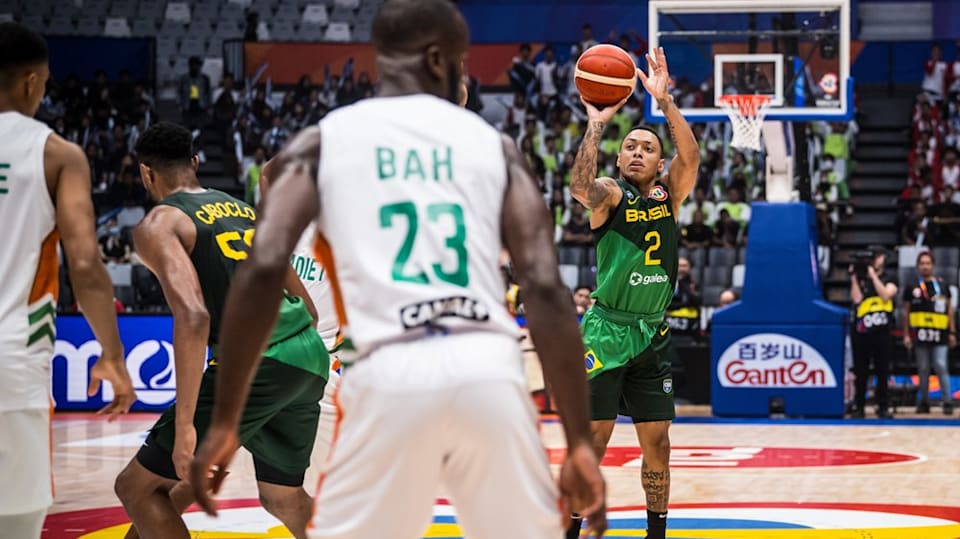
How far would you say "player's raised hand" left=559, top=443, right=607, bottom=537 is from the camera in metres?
3.03

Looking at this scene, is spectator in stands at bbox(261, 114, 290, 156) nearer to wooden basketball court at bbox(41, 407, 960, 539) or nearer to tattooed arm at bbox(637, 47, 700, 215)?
wooden basketball court at bbox(41, 407, 960, 539)

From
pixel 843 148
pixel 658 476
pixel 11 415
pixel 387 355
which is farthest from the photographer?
pixel 843 148

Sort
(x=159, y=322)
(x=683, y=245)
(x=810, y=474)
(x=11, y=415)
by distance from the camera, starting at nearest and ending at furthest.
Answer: (x=11, y=415) < (x=810, y=474) < (x=159, y=322) < (x=683, y=245)

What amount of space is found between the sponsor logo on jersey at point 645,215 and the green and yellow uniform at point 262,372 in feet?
6.28

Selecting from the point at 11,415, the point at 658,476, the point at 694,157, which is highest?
the point at 694,157

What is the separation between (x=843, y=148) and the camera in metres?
22.2

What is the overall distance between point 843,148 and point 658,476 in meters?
16.8

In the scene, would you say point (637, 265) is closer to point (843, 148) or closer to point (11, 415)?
point (11, 415)

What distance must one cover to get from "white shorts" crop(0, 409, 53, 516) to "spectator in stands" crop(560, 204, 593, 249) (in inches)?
605

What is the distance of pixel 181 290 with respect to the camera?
15.7ft

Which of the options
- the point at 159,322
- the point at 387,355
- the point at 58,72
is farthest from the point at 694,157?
the point at 58,72

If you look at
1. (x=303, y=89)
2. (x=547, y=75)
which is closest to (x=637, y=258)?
(x=547, y=75)

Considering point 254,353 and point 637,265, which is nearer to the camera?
point 254,353

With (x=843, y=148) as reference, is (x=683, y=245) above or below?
below
